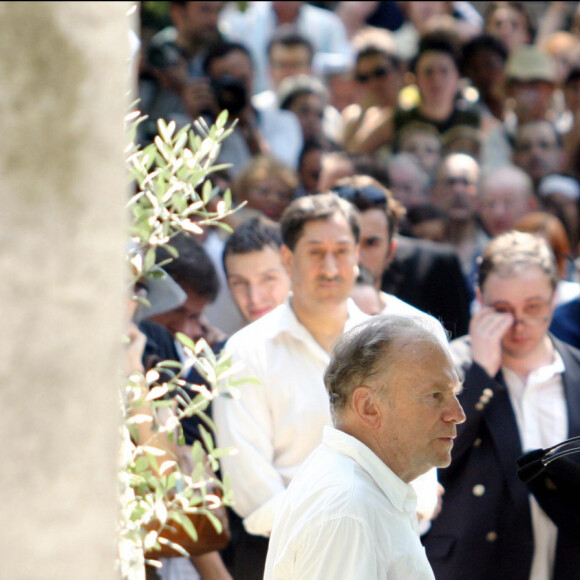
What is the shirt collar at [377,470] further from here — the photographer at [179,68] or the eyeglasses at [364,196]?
the photographer at [179,68]

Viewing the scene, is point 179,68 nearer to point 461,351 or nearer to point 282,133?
point 282,133

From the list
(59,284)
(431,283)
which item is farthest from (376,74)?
(59,284)

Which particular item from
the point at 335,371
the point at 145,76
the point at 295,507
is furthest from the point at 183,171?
the point at 145,76

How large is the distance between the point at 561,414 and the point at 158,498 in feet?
7.31

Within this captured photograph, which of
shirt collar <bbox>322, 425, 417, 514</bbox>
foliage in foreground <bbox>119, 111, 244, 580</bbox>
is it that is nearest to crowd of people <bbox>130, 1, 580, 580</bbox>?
shirt collar <bbox>322, 425, 417, 514</bbox>

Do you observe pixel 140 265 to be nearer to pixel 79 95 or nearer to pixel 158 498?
pixel 158 498

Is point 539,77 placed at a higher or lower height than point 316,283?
higher

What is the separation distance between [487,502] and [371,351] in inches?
75.5

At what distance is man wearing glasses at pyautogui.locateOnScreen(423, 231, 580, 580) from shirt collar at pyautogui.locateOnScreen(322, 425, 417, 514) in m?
1.78

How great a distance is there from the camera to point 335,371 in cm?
306

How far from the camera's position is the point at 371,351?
9.86 ft

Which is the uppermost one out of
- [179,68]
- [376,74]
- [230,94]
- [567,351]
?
[179,68]

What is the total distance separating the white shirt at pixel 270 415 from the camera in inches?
170

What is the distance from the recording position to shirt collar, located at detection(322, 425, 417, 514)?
9.57 ft
